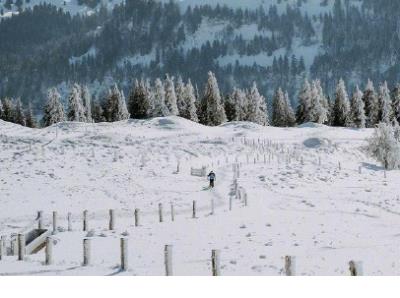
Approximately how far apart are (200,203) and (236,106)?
2686 inches

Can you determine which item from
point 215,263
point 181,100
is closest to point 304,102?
point 181,100

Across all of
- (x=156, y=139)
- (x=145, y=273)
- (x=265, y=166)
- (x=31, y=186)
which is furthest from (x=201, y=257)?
(x=156, y=139)

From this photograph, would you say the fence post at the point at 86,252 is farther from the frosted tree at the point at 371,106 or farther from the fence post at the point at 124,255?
the frosted tree at the point at 371,106

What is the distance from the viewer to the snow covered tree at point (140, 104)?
9769 centimetres

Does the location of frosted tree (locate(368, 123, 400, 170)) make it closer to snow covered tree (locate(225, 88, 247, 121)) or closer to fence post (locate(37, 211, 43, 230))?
fence post (locate(37, 211, 43, 230))

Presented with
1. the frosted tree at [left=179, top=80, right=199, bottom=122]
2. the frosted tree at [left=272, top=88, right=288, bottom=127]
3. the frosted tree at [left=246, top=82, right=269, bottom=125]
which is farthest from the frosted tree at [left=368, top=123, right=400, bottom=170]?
the frosted tree at [left=272, top=88, right=288, bottom=127]

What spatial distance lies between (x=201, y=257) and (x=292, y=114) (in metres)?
87.3

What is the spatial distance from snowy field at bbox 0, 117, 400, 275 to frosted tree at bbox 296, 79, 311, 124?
24.5m

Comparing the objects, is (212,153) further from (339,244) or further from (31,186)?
(339,244)

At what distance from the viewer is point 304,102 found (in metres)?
95.3

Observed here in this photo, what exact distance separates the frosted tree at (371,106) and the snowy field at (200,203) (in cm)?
3037

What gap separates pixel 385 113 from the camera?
95.4 metres

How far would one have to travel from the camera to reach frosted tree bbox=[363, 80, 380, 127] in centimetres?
9897

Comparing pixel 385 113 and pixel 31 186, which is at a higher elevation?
pixel 385 113
